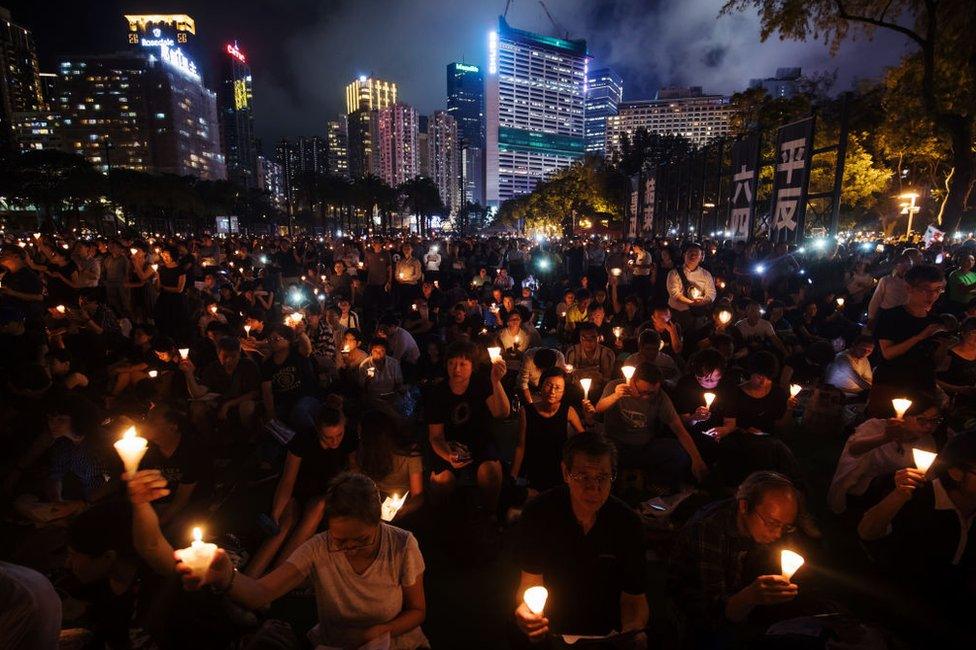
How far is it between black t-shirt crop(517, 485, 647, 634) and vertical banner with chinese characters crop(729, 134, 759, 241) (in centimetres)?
1339

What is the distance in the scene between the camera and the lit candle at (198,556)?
2188mm

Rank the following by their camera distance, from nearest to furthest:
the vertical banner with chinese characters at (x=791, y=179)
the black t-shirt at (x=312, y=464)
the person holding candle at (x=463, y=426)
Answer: the black t-shirt at (x=312, y=464), the person holding candle at (x=463, y=426), the vertical banner with chinese characters at (x=791, y=179)

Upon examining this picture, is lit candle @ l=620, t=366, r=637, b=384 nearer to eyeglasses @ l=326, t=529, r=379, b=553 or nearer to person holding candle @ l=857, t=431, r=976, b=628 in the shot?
person holding candle @ l=857, t=431, r=976, b=628

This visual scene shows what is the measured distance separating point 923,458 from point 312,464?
4.03 meters

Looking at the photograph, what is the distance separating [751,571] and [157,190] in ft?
223

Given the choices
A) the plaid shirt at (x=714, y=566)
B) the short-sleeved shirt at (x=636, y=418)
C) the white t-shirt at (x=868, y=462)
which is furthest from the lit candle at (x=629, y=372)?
the plaid shirt at (x=714, y=566)

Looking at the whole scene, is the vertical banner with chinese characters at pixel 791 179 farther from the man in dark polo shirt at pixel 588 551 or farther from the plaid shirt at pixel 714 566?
the man in dark polo shirt at pixel 588 551

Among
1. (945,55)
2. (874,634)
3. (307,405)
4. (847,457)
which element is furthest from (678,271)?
(945,55)

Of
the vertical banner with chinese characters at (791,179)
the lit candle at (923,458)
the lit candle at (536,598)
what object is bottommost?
the lit candle at (536,598)

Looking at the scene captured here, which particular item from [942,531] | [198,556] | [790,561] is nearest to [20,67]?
[198,556]

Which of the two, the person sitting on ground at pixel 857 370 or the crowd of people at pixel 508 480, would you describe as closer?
the crowd of people at pixel 508 480

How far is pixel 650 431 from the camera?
5.06m

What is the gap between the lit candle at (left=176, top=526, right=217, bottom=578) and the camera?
7.18 ft

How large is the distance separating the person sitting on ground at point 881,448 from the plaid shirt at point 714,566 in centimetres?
178
